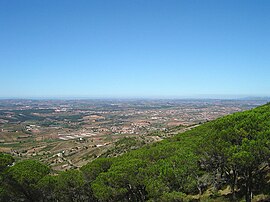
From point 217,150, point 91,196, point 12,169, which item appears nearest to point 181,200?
point 217,150

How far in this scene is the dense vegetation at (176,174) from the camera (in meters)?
19.8

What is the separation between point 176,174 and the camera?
72.7ft

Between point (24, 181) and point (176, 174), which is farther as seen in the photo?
point (24, 181)

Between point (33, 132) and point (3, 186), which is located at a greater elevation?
point (3, 186)

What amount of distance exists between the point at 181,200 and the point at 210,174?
8960mm

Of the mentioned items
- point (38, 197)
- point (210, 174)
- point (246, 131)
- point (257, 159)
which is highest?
point (246, 131)

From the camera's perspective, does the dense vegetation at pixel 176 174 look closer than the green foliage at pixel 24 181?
Yes

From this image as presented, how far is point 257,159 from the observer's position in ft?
61.1

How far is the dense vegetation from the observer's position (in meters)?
19.8

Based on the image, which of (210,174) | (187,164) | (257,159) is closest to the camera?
(257,159)

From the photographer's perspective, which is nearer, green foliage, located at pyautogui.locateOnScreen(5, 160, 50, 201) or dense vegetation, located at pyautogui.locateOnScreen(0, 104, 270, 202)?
dense vegetation, located at pyautogui.locateOnScreen(0, 104, 270, 202)

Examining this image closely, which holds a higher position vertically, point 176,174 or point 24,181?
point 176,174

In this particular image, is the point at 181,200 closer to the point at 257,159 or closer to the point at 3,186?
the point at 257,159

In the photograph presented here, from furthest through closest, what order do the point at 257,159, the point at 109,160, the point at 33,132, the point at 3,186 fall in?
the point at 33,132 < the point at 109,160 < the point at 3,186 < the point at 257,159
